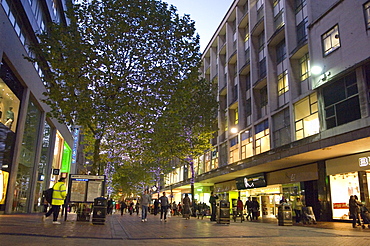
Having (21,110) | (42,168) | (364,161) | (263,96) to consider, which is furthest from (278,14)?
(42,168)

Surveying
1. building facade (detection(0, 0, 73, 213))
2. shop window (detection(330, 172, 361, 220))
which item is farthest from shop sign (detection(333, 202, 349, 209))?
building facade (detection(0, 0, 73, 213))

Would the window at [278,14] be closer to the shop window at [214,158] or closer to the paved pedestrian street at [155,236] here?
the shop window at [214,158]

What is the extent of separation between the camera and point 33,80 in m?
22.4

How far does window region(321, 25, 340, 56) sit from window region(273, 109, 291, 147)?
226 inches

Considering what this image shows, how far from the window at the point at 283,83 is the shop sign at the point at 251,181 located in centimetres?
749

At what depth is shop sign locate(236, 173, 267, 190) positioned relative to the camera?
27211 mm

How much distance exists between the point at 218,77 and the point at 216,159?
382 inches

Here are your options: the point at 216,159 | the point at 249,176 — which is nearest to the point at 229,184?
the point at 216,159

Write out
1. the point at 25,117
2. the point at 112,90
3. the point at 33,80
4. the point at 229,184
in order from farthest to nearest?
the point at 229,184
the point at 33,80
the point at 25,117
the point at 112,90

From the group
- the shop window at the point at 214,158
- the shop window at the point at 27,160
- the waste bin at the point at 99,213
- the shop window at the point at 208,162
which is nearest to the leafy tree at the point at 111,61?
the waste bin at the point at 99,213

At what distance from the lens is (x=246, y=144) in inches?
1151

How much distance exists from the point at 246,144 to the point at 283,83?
7501mm

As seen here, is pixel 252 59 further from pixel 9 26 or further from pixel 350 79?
pixel 9 26

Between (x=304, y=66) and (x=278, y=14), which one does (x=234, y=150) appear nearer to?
(x=304, y=66)
